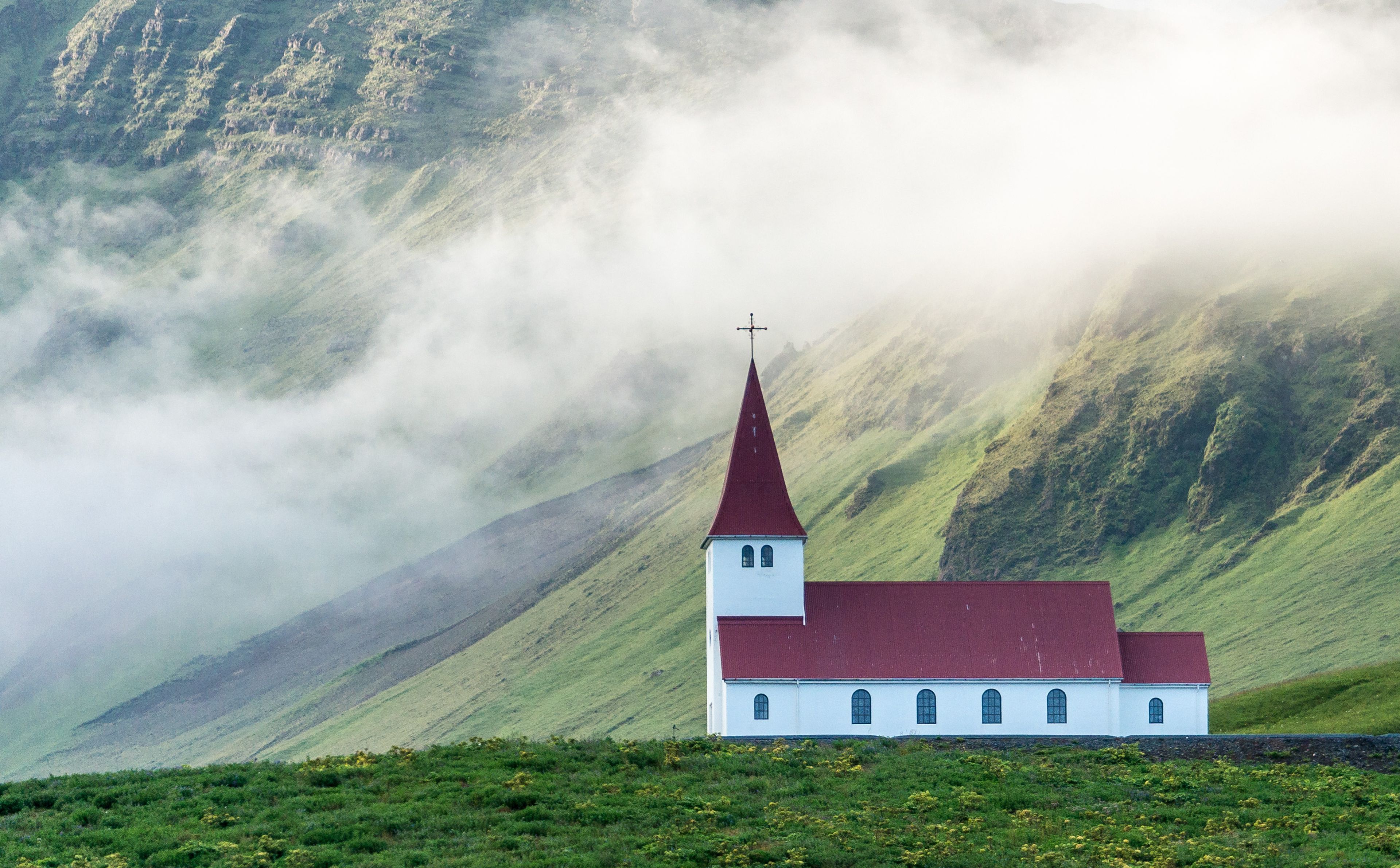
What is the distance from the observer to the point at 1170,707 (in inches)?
3036

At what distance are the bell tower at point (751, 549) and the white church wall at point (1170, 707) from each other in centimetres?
1653

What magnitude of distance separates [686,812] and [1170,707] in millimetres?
43335

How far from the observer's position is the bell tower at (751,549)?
7919 cm

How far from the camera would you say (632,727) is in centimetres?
17412

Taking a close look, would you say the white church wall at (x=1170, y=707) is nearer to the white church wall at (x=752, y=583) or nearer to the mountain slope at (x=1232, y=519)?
the white church wall at (x=752, y=583)

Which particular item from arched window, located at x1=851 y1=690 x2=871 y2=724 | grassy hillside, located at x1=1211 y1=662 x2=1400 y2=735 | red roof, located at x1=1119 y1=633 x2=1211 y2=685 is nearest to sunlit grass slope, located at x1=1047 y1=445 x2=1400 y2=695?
grassy hillside, located at x1=1211 y1=662 x2=1400 y2=735

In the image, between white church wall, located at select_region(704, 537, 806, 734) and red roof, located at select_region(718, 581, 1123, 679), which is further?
white church wall, located at select_region(704, 537, 806, 734)

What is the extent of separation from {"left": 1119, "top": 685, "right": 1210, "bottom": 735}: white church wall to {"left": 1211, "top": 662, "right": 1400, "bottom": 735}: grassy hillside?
13.8 metres

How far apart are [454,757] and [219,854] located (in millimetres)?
11046

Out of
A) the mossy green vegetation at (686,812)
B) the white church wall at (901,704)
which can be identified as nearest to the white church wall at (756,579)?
the white church wall at (901,704)

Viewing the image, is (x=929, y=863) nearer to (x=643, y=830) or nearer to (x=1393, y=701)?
(x=643, y=830)

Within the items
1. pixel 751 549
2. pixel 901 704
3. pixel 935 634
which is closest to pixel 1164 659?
pixel 935 634

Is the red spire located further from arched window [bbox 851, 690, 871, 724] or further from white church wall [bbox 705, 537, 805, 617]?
arched window [bbox 851, 690, 871, 724]

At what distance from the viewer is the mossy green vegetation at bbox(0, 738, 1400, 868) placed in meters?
36.8
